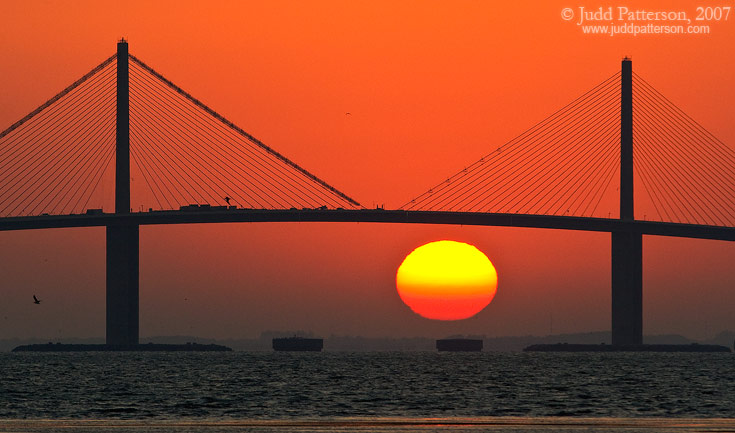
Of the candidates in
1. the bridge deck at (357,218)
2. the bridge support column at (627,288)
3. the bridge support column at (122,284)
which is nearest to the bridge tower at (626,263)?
the bridge support column at (627,288)

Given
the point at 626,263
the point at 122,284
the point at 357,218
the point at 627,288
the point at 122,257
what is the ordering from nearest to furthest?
the point at 357,218
the point at 122,257
the point at 626,263
the point at 122,284
the point at 627,288

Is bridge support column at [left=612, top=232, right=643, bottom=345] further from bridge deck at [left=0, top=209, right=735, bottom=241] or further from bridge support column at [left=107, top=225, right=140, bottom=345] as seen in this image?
bridge support column at [left=107, top=225, right=140, bottom=345]

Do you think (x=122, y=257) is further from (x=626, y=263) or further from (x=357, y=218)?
(x=626, y=263)

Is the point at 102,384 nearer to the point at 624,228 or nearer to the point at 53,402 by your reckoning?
the point at 53,402

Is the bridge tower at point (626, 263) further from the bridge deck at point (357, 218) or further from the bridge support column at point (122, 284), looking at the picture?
the bridge support column at point (122, 284)

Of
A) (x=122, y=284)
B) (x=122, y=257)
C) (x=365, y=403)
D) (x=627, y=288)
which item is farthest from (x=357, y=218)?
(x=365, y=403)

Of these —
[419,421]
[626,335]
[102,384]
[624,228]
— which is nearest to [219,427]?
[419,421]
